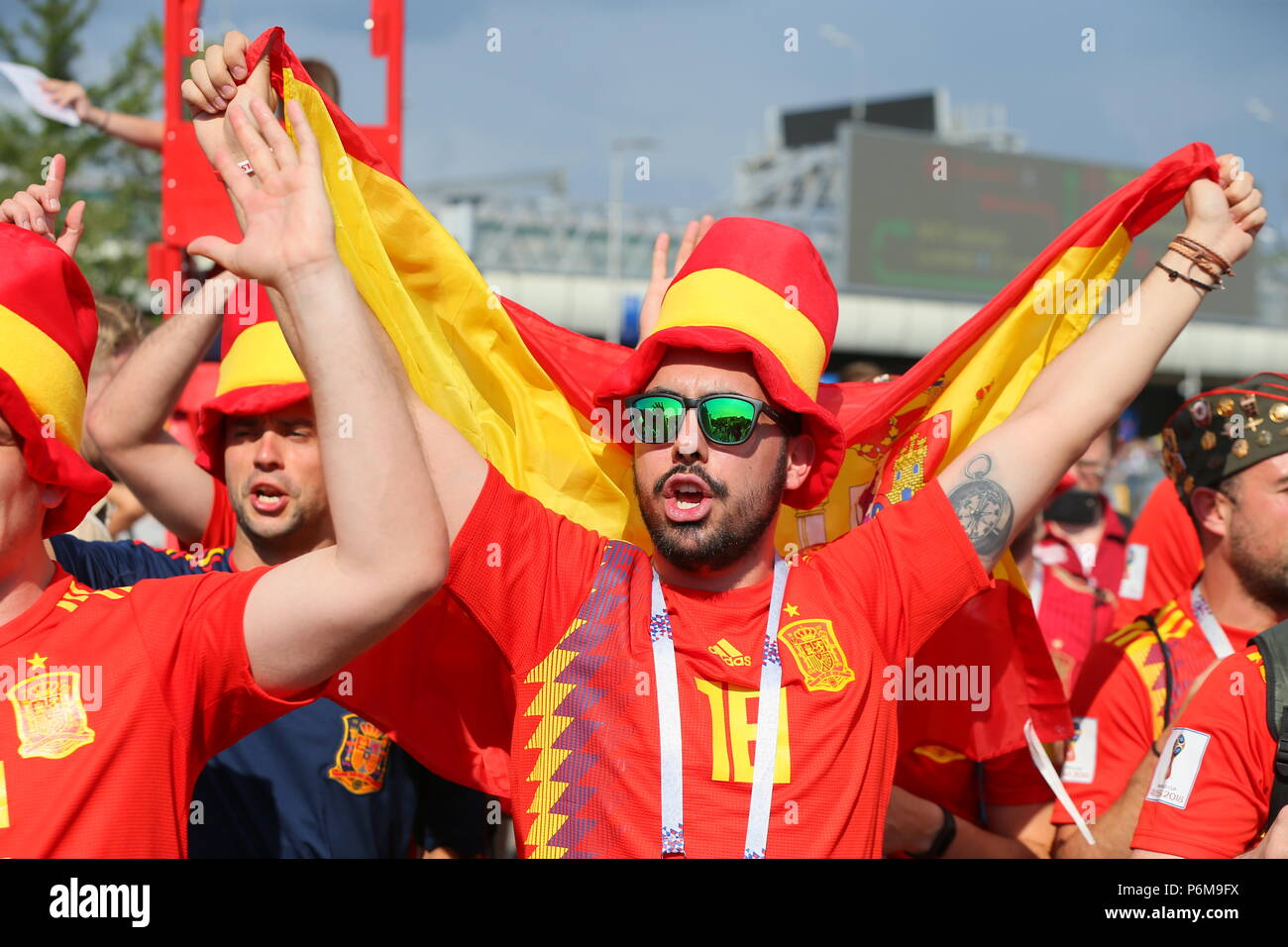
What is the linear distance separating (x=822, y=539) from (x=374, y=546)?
63.8 inches

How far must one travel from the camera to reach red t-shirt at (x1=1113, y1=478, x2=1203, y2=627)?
497cm

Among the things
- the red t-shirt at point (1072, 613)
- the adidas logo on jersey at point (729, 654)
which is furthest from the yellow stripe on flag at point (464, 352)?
the red t-shirt at point (1072, 613)

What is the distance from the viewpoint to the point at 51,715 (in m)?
2.24

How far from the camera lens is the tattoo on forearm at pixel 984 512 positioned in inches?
117

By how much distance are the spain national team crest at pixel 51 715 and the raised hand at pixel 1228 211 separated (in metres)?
2.70

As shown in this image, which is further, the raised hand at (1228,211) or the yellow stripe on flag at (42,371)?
the raised hand at (1228,211)

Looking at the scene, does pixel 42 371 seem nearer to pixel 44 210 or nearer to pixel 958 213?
pixel 44 210

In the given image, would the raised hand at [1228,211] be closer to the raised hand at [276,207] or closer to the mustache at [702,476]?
the mustache at [702,476]

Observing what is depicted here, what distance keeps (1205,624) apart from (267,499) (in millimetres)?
2649

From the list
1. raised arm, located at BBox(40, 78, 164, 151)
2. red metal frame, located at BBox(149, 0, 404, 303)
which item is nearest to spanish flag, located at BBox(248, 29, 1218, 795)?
red metal frame, located at BBox(149, 0, 404, 303)

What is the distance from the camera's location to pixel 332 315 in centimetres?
214

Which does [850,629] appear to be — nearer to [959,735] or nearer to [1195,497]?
[959,735]

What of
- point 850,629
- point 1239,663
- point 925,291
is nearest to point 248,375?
point 850,629

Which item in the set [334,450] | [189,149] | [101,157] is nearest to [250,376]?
[189,149]
